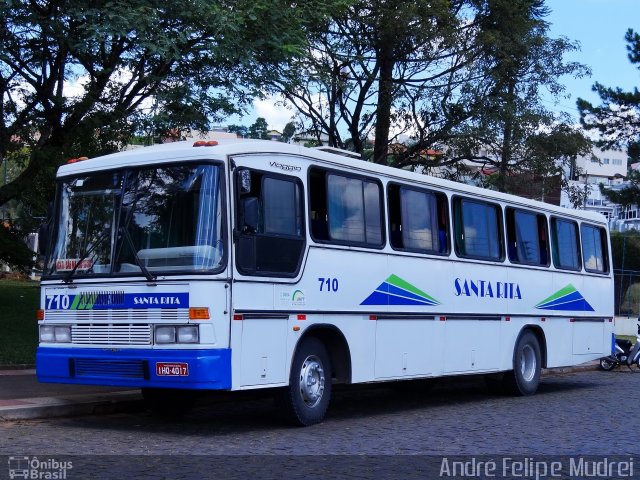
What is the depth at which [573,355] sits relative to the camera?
1825 centimetres

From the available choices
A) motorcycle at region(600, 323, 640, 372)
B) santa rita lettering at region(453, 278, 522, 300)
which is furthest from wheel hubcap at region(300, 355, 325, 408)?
motorcycle at region(600, 323, 640, 372)

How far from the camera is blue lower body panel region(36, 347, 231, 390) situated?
10234 mm

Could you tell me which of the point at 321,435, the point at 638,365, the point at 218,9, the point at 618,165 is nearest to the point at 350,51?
the point at 218,9

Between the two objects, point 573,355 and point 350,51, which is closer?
point 573,355

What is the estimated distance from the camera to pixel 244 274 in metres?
10.6

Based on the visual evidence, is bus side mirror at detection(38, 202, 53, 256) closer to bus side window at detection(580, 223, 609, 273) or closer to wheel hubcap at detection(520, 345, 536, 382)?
wheel hubcap at detection(520, 345, 536, 382)

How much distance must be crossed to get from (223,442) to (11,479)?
280 centimetres

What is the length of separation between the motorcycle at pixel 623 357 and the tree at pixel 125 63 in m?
10.8

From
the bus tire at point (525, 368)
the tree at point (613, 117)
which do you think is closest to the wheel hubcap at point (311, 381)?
the bus tire at point (525, 368)

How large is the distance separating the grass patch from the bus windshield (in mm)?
5706

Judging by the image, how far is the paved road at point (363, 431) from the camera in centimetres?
984

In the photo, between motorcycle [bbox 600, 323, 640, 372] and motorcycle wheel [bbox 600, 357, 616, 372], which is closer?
motorcycle [bbox 600, 323, 640, 372]

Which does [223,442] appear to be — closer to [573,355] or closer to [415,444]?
[415,444]

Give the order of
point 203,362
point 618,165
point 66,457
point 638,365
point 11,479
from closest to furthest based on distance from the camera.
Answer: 1. point 11,479
2. point 66,457
3. point 203,362
4. point 638,365
5. point 618,165
